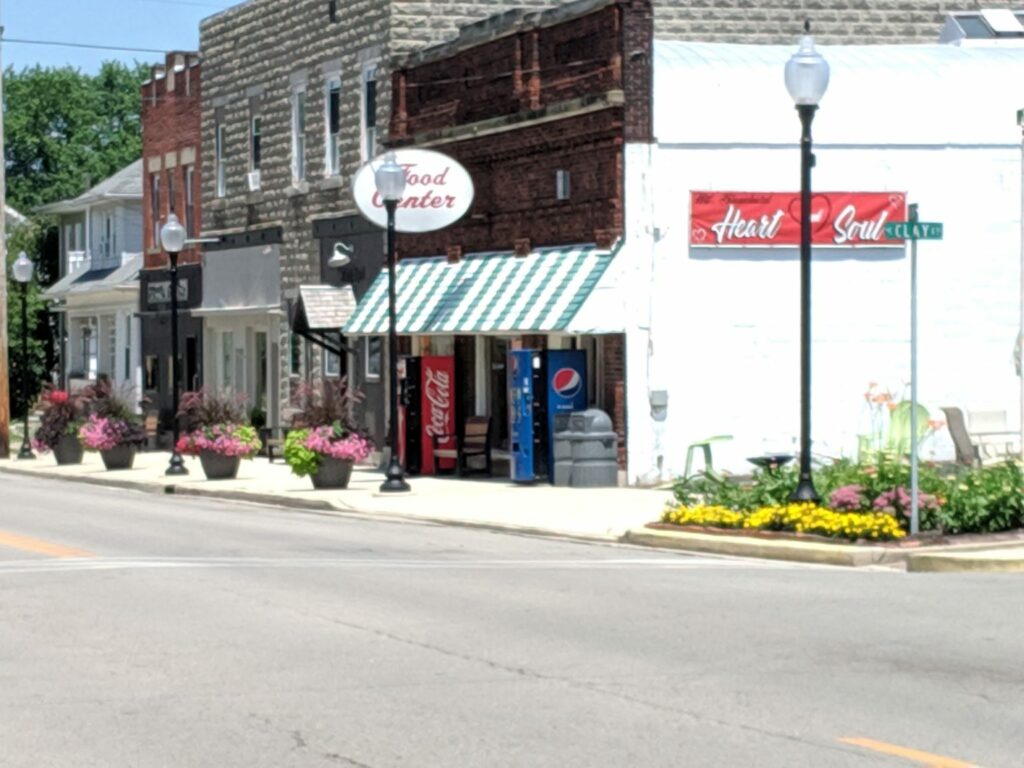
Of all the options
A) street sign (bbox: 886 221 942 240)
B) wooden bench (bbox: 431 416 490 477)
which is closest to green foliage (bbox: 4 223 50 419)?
wooden bench (bbox: 431 416 490 477)

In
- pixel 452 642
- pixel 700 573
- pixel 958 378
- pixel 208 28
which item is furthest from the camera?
pixel 208 28

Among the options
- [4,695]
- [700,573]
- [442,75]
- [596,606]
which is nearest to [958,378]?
[442,75]

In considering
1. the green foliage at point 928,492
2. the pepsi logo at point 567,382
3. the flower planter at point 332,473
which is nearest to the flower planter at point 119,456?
the flower planter at point 332,473

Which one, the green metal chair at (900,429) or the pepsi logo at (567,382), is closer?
the green metal chair at (900,429)

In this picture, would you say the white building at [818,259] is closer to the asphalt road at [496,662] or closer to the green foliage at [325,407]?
the green foliage at [325,407]

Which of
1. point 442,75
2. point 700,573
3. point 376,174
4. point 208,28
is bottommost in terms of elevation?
point 700,573

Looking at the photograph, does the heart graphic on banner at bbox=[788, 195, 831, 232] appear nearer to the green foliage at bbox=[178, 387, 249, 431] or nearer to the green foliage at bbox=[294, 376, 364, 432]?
the green foliage at bbox=[294, 376, 364, 432]

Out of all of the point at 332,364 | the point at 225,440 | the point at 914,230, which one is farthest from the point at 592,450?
the point at 332,364

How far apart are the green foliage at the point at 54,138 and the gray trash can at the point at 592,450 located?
67304 millimetres

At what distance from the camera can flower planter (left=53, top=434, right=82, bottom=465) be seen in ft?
137

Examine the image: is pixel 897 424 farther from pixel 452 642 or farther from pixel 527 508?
pixel 452 642

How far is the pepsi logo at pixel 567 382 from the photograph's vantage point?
97.9ft

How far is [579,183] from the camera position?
30.3 metres

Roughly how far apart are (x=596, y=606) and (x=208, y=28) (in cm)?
3413
